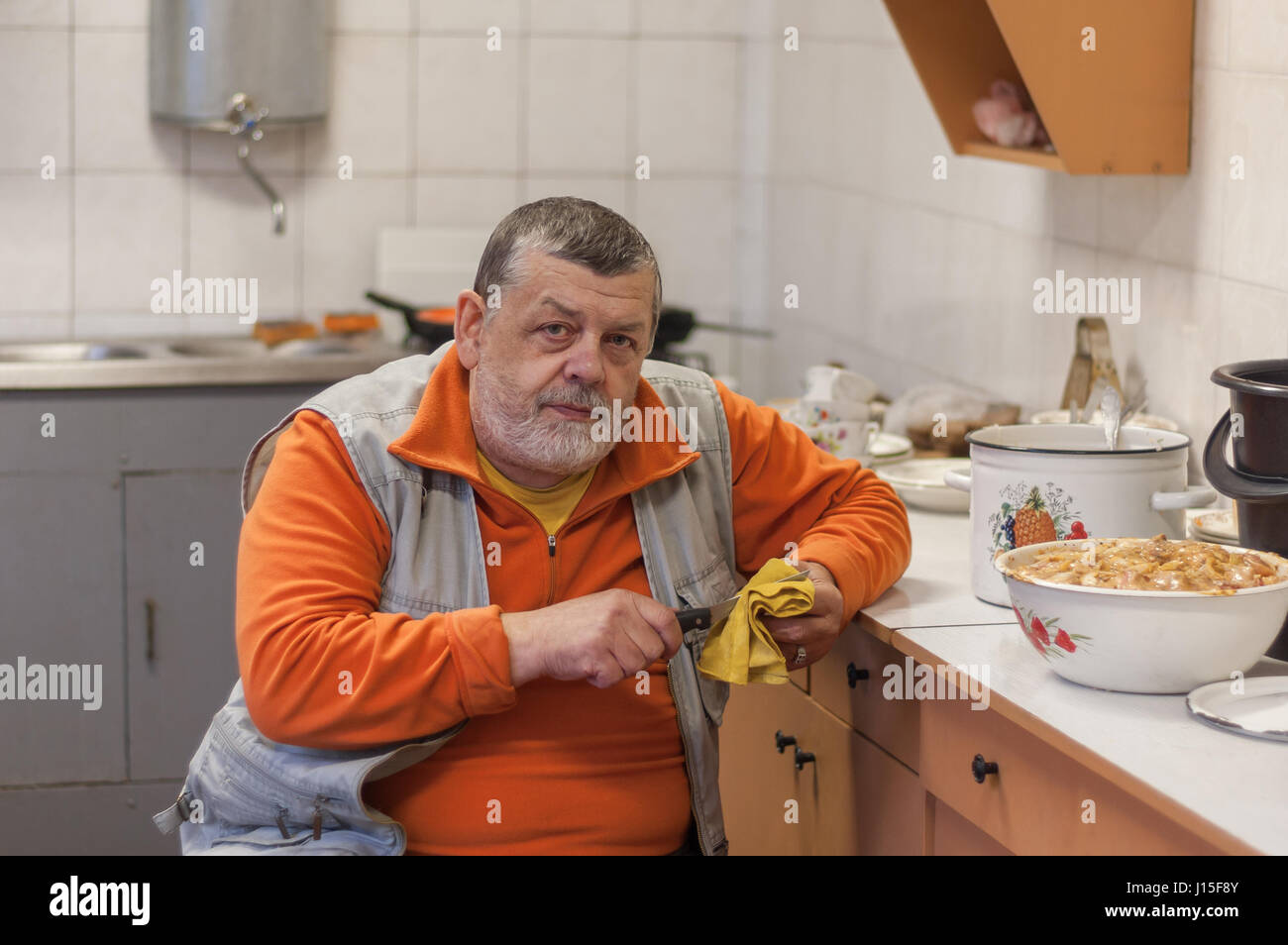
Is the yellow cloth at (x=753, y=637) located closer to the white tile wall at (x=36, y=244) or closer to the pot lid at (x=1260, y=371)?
the pot lid at (x=1260, y=371)

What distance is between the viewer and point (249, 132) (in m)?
3.32

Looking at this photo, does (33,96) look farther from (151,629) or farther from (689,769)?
(689,769)

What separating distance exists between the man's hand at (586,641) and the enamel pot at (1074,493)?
1.28ft

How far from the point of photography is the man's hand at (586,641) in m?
1.39

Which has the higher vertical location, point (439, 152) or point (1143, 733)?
point (439, 152)

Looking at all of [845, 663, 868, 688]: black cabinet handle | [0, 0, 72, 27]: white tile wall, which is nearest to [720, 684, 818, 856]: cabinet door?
[845, 663, 868, 688]: black cabinet handle

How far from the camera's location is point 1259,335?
186 centimetres

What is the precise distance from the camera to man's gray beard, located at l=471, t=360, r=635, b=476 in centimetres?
152

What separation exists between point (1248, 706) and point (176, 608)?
2.28m

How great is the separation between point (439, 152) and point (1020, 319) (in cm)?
162

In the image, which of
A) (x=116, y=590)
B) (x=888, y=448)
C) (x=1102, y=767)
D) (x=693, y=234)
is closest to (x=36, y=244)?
(x=116, y=590)

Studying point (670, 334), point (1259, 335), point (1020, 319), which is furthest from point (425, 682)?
point (670, 334)
